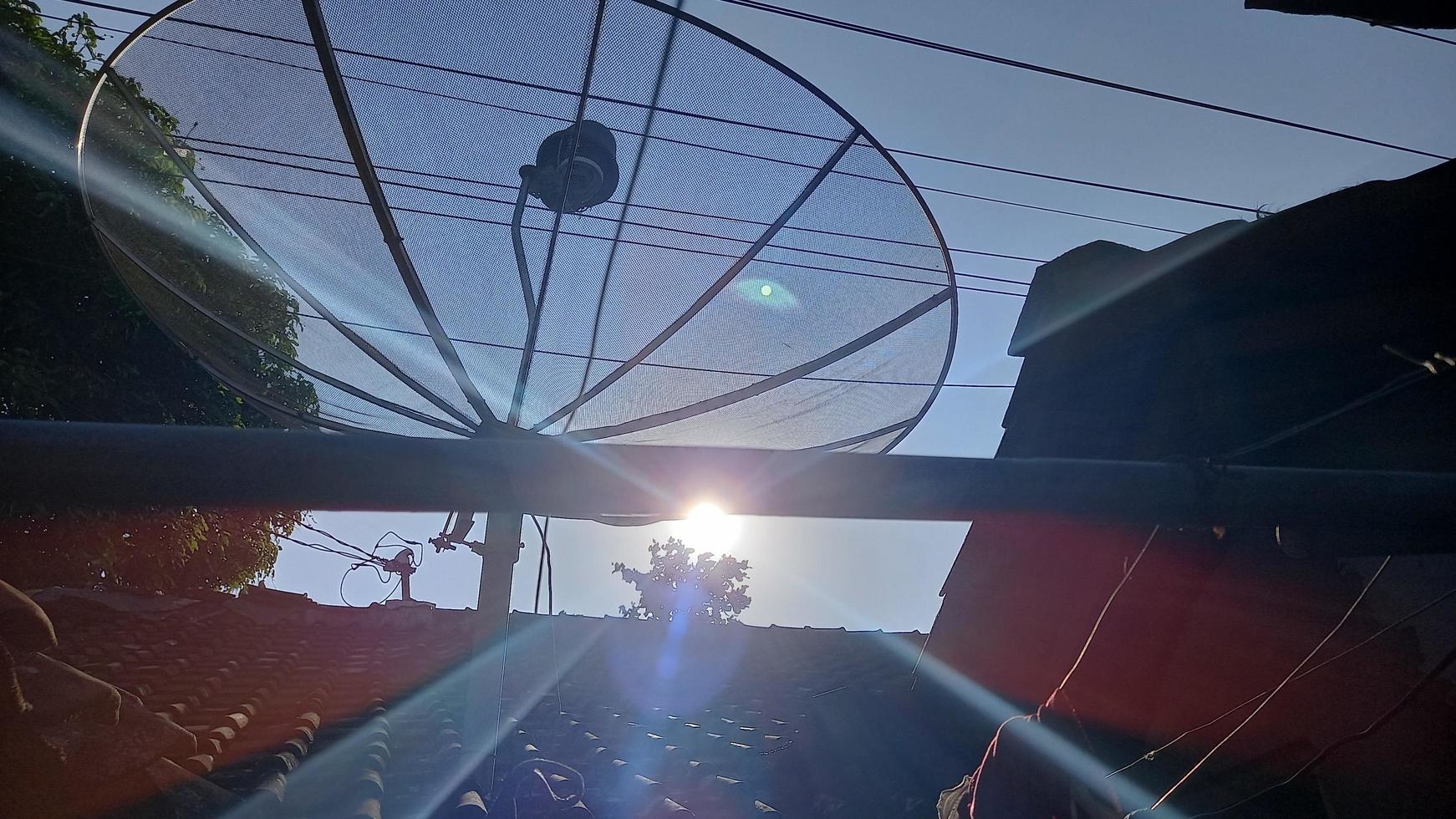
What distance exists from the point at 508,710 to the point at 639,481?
356 cm

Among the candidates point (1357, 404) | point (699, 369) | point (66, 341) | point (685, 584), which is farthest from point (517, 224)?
point (685, 584)

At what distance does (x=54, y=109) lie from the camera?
313 inches

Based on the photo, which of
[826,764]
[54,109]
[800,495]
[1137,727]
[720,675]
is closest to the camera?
[800,495]

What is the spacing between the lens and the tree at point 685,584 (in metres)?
22.0

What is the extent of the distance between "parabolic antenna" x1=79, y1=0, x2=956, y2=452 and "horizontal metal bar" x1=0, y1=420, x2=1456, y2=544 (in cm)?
162

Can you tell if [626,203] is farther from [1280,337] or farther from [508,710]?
[508,710]

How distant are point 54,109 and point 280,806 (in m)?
8.88

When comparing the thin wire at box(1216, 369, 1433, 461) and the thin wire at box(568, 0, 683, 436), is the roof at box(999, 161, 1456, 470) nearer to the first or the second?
the thin wire at box(1216, 369, 1433, 461)

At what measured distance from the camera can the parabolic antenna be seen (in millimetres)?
2570

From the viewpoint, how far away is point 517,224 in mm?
2869

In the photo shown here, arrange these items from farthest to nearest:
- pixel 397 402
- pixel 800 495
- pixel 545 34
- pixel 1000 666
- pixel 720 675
A: pixel 720 675, pixel 397 402, pixel 1000 666, pixel 545 34, pixel 800 495

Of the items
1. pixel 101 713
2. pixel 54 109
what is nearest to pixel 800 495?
pixel 101 713

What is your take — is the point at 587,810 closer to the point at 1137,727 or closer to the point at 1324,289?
the point at 1137,727

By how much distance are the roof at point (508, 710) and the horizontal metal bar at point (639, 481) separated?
105 cm
